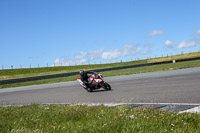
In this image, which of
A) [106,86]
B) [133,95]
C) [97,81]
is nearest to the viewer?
[133,95]

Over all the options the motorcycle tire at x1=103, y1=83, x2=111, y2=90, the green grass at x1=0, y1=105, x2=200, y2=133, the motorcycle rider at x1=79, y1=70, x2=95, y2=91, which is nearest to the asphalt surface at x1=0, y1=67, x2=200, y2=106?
the motorcycle tire at x1=103, y1=83, x2=111, y2=90

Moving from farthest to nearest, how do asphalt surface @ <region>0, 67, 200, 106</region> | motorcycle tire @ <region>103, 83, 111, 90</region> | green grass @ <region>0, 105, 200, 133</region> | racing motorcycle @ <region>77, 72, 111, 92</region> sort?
motorcycle tire @ <region>103, 83, 111, 90</region> → racing motorcycle @ <region>77, 72, 111, 92</region> → asphalt surface @ <region>0, 67, 200, 106</region> → green grass @ <region>0, 105, 200, 133</region>

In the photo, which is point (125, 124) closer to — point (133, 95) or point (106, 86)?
point (133, 95)

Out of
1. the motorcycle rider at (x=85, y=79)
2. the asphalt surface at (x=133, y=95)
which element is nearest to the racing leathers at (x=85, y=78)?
the motorcycle rider at (x=85, y=79)

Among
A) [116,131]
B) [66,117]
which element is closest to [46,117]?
[66,117]


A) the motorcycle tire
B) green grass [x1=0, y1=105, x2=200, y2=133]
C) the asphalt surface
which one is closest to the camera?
green grass [x1=0, y1=105, x2=200, y2=133]

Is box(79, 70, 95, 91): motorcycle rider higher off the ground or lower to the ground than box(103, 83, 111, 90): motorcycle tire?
higher

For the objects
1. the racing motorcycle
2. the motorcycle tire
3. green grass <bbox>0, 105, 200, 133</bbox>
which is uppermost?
the racing motorcycle

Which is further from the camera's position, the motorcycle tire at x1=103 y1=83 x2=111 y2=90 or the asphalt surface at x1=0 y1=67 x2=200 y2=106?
the motorcycle tire at x1=103 y1=83 x2=111 y2=90

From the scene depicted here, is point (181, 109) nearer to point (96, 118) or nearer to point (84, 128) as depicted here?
point (96, 118)

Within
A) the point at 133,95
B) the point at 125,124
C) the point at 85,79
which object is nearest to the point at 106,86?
the point at 85,79

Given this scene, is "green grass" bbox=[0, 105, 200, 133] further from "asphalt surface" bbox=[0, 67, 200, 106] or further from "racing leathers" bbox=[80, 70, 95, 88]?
"racing leathers" bbox=[80, 70, 95, 88]

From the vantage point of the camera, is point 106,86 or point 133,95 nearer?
point 133,95

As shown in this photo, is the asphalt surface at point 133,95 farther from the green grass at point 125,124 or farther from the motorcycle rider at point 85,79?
the green grass at point 125,124
